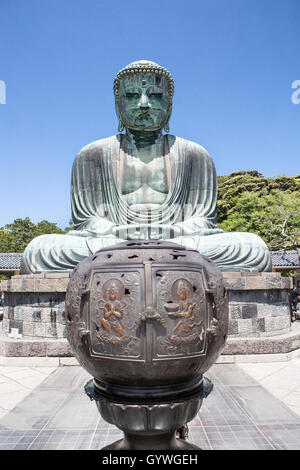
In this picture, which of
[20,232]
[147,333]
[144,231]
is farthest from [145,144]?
[20,232]

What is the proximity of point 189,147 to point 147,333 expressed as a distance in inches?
228

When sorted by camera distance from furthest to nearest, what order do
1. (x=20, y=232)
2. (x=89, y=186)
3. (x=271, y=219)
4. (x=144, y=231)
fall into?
1. (x=20, y=232)
2. (x=271, y=219)
3. (x=89, y=186)
4. (x=144, y=231)

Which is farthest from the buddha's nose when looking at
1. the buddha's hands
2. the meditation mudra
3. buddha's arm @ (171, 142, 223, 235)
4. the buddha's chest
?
the buddha's hands

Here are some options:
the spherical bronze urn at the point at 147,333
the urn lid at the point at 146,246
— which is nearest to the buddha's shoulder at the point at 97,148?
the urn lid at the point at 146,246

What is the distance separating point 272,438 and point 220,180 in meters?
30.4

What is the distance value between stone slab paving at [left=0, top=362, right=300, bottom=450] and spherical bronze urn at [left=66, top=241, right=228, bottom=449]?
34.5 inches

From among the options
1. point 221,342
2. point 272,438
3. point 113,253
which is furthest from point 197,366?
point 272,438

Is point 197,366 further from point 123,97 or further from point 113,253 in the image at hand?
point 123,97

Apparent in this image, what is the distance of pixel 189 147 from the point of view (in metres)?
6.77

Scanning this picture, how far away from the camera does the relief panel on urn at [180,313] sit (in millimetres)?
1479

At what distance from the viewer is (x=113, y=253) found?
5.53 feet

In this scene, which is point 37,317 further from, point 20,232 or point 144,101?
point 20,232

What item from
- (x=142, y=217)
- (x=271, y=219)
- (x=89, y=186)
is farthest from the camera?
(x=271, y=219)

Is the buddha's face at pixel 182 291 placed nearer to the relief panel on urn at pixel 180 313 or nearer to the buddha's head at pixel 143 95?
the relief panel on urn at pixel 180 313
